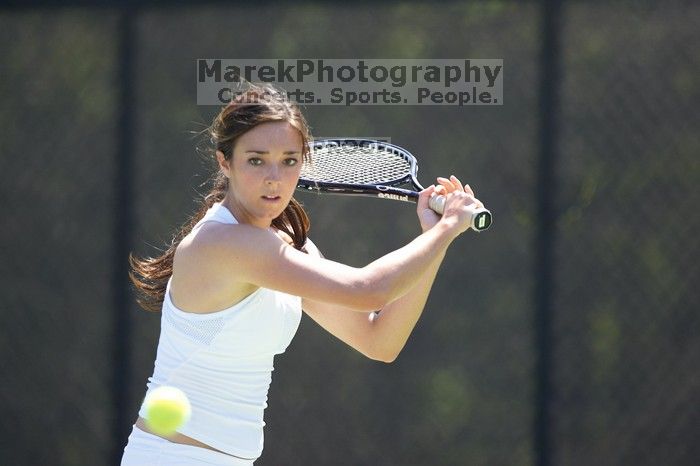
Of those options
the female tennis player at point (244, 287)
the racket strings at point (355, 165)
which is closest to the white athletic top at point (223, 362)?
the female tennis player at point (244, 287)

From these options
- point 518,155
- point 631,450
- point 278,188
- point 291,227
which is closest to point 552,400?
point 631,450

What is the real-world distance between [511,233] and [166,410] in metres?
1.61

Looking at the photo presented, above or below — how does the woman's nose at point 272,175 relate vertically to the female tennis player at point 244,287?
above

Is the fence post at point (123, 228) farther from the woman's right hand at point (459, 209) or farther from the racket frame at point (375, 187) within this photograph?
the woman's right hand at point (459, 209)

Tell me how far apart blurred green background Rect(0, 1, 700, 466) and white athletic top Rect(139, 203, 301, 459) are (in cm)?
132

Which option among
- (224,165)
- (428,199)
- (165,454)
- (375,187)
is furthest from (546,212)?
(165,454)

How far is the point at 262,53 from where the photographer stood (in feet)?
11.4

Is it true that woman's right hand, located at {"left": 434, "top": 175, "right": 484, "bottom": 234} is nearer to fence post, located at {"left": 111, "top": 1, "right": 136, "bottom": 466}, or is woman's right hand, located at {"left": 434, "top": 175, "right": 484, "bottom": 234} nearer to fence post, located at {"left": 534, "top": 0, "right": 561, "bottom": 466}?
fence post, located at {"left": 534, "top": 0, "right": 561, "bottom": 466}

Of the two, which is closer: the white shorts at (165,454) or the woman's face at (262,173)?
the white shorts at (165,454)

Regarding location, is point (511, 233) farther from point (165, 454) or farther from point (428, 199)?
point (165, 454)

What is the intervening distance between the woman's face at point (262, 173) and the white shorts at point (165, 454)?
0.42 metres

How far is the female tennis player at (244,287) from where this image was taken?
2.07 meters

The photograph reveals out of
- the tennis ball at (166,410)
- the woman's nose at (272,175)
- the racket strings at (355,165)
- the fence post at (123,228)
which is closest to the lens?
the tennis ball at (166,410)

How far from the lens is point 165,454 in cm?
205
